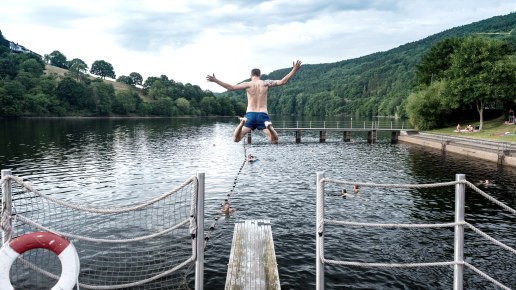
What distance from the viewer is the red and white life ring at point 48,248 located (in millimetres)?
6777

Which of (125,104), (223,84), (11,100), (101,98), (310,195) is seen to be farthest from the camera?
(125,104)

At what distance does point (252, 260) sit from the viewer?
13062mm

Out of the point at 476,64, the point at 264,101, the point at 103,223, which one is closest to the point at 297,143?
the point at 476,64

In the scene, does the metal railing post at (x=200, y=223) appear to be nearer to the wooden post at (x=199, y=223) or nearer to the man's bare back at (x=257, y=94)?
the wooden post at (x=199, y=223)

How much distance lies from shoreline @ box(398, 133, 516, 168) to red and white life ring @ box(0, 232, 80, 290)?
4724 cm

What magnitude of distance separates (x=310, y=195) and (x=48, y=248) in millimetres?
24602

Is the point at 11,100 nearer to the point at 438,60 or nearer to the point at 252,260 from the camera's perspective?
the point at 438,60

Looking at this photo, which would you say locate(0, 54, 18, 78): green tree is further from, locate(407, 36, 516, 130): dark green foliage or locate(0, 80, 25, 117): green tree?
locate(407, 36, 516, 130): dark green foliage

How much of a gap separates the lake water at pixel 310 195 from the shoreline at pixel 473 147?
1.46 meters

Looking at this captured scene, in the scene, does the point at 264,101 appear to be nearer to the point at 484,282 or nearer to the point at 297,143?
the point at 484,282

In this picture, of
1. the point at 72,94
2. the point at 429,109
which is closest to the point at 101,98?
the point at 72,94

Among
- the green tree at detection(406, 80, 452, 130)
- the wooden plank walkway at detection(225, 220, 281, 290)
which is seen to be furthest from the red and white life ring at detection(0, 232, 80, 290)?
the green tree at detection(406, 80, 452, 130)

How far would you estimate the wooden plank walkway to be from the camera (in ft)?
36.8

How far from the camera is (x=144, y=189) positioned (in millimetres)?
31906
